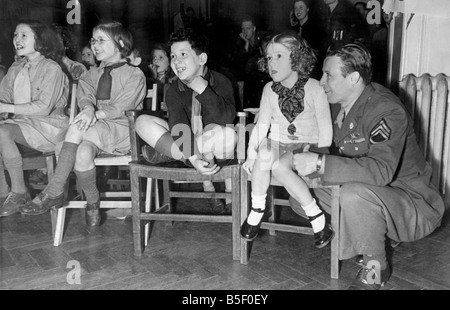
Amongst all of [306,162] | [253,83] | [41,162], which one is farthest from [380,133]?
[253,83]

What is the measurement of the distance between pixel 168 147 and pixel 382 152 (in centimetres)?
105

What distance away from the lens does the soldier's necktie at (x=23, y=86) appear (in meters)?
2.75

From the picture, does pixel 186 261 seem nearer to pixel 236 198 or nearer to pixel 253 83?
pixel 236 198

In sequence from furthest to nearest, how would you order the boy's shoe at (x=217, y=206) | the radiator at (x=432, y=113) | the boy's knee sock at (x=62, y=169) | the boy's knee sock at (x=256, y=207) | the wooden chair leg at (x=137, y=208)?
the boy's shoe at (x=217, y=206) < the radiator at (x=432, y=113) < the boy's knee sock at (x=62, y=169) < the wooden chair leg at (x=137, y=208) < the boy's knee sock at (x=256, y=207)

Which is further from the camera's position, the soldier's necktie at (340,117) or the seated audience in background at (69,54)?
the seated audience in background at (69,54)

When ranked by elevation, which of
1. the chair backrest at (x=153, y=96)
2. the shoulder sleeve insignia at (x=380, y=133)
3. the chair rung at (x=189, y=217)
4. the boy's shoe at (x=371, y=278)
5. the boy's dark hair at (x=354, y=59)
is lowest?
the boy's shoe at (x=371, y=278)

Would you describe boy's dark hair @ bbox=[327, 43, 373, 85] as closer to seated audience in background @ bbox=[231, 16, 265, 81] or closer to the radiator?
the radiator

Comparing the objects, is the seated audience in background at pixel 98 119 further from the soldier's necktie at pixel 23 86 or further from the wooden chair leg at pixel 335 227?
the wooden chair leg at pixel 335 227

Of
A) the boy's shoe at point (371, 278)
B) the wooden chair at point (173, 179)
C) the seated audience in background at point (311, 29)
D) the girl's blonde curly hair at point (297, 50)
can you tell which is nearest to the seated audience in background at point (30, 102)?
the wooden chair at point (173, 179)

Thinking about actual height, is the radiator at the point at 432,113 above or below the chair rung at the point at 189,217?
above

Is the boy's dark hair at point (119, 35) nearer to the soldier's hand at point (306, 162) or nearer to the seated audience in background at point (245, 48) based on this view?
the soldier's hand at point (306, 162)


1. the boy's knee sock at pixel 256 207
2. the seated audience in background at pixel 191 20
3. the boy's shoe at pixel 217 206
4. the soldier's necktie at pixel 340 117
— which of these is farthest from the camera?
the seated audience in background at pixel 191 20

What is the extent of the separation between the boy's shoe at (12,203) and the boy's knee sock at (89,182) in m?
Answer: 0.33
